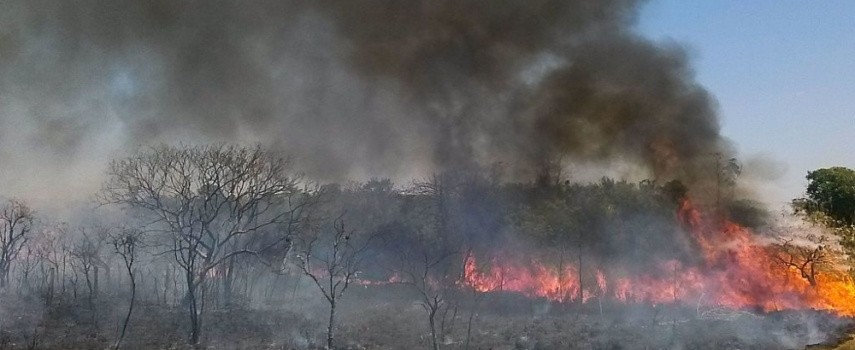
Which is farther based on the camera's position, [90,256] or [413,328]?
[90,256]

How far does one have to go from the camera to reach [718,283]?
35.0 m

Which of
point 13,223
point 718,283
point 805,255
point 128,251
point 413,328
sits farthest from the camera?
point 13,223

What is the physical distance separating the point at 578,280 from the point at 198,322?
25.1 metres

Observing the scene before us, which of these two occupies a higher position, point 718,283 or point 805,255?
point 805,255

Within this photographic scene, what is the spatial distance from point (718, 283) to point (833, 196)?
545 inches

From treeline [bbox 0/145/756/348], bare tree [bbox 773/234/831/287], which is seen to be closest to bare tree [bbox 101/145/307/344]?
treeline [bbox 0/145/756/348]

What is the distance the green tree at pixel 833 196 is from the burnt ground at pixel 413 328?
13879 mm

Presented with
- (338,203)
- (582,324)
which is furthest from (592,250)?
(338,203)

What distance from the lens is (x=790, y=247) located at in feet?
113

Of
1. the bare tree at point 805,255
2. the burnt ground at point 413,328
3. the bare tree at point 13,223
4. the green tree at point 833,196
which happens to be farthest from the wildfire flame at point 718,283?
the bare tree at point 13,223

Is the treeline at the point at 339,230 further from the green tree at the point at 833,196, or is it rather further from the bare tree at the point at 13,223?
the green tree at the point at 833,196

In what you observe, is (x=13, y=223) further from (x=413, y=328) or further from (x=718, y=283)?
(x=718, y=283)

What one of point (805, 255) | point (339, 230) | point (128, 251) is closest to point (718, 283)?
point (805, 255)

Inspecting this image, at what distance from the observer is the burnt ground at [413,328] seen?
81.9ft
